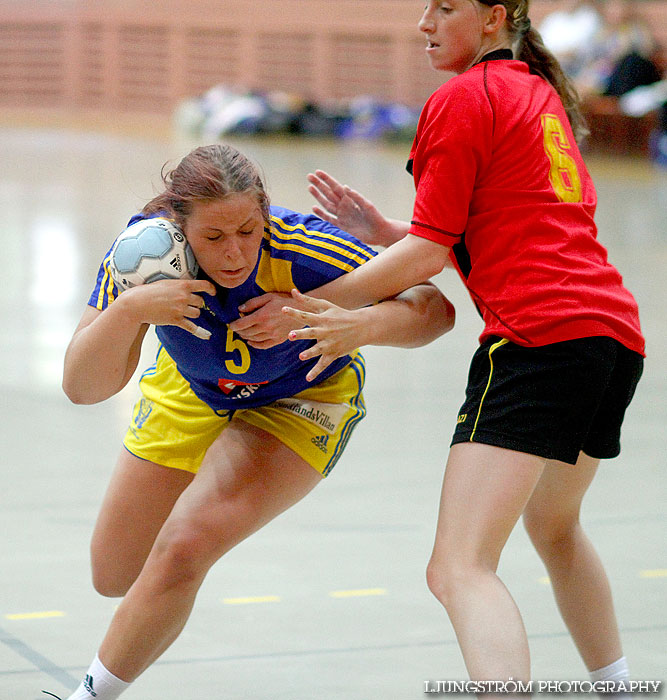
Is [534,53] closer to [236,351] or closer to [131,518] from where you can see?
[236,351]

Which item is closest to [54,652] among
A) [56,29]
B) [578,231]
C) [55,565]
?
[55,565]

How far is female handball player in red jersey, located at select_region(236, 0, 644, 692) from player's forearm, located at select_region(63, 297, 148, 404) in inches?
15.9

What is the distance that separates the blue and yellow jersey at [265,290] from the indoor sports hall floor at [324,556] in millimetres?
871

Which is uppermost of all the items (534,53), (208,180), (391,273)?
(534,53)

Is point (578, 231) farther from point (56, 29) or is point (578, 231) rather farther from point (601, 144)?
point (56, 29)

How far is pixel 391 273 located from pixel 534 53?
0.68 m

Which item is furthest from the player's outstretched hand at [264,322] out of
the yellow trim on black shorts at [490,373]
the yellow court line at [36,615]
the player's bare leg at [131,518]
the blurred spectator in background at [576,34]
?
the blurred spectator in background at [576,34]

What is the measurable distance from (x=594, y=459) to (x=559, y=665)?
0.75 metres

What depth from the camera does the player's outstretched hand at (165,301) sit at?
246 centimetres

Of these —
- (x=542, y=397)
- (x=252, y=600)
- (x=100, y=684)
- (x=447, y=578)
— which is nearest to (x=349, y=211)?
(x=542, y=397)

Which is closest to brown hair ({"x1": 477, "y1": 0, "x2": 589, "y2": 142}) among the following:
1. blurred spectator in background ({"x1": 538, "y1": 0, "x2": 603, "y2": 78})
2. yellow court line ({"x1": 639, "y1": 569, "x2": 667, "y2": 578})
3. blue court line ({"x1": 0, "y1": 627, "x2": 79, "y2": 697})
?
yellow court line ({"x1": 639, "y1": 569, "x2": 667, "y2": 578})

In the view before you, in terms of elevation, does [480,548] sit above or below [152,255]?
below

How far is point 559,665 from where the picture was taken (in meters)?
3.14

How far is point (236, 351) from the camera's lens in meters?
2.73
